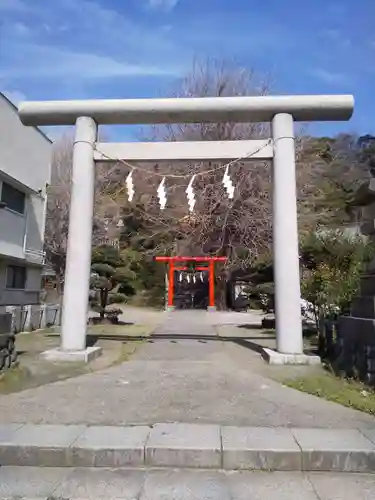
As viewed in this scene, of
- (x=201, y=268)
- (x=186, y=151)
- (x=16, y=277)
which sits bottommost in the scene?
(x=16, y=277)

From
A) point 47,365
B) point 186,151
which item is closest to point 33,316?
point 47,365

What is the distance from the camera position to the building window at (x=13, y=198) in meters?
13.2

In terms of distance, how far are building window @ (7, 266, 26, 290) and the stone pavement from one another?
36.3ft

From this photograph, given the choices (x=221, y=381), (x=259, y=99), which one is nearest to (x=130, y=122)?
(x=259, y=99)

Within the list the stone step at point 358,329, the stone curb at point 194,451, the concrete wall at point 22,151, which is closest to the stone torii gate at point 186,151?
the stone step at point 358,329

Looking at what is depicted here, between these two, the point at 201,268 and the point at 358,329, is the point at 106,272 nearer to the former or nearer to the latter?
the point at 358,329

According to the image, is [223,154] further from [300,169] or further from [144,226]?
[144,226]

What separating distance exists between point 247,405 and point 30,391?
9.57 feet

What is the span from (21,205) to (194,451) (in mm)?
12589

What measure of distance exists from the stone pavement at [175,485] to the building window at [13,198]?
11.1 metres

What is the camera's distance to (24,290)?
1459cm

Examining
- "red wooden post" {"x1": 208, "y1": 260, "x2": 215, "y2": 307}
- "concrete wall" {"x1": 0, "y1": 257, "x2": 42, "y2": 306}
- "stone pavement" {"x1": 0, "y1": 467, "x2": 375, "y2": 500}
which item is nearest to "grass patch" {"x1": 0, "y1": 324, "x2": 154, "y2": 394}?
"stone pavement" {"x1": 0, "y1": 467, "x2": 375, "y2": 500}

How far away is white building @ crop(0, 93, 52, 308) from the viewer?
13070 mm

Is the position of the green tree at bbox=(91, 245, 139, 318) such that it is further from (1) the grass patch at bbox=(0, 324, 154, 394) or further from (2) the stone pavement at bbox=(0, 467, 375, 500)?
(2) the stone pavement at bbox=(0, 467, 375, 500)
